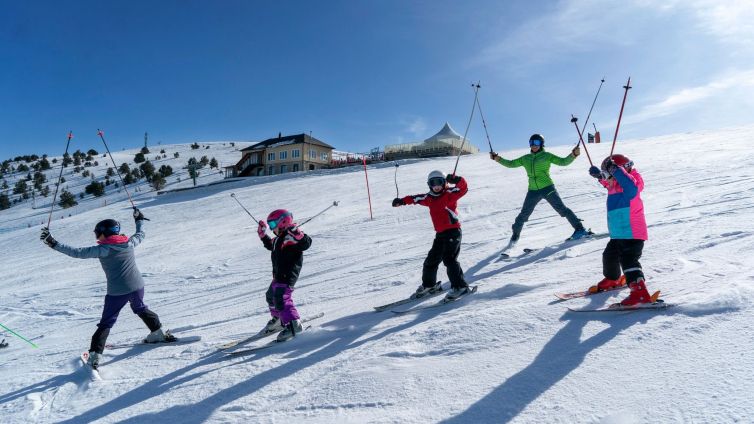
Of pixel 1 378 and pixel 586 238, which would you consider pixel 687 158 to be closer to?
pixel 586 238

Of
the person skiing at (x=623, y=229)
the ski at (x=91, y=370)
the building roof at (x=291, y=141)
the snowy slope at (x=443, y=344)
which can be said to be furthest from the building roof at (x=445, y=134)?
the ski at (x=91, y=370)

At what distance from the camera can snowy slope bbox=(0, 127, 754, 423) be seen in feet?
8.18

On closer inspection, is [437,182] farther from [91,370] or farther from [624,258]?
[91,370]

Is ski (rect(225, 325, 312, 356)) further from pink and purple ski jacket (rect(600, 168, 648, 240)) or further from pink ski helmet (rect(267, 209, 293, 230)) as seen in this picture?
pink and purple ski jacket (rect(600, 168, 648, 240))

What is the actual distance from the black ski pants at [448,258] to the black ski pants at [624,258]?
5.00 feet

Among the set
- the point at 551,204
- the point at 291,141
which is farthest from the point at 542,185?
the point at 291,141

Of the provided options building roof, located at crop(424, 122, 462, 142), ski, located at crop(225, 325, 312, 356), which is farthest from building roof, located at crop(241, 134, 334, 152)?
ski, located at crop(225, 325, 312, 356)

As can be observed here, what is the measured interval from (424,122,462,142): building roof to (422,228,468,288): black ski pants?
36341 millimetres

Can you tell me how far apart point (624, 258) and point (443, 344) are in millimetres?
1942

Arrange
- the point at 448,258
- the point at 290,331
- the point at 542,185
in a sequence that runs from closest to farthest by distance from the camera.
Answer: the point at 290,331
the point at 448,258
the point at 542,185

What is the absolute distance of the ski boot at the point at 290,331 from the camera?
4.37 metres

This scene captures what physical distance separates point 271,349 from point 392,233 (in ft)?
22.8

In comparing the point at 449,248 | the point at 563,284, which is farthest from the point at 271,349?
the point at 563,284

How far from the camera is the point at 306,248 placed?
4500 mm
